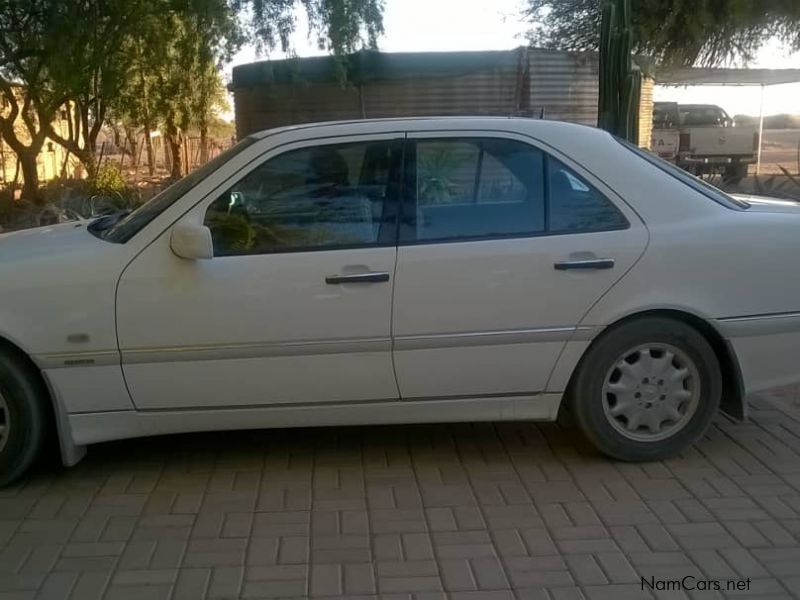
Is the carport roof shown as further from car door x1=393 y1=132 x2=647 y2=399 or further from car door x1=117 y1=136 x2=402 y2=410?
car door x1=117 y1=136 x2=402 y2=410

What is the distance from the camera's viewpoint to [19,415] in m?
3.78

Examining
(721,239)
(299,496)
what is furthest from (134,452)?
(721,239)

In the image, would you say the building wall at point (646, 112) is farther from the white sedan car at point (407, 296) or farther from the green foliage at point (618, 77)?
the white sedan car at point (407, 296)

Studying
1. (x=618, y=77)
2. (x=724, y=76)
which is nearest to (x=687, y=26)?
(x=618, y=77)

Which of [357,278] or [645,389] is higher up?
[357,278]

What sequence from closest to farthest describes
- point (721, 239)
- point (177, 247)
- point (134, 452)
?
point (177, 247) → point (721, 239) → point (134, 452)

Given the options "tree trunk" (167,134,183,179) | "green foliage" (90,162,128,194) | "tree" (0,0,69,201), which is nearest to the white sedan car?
"tree" (0,0,69,201)

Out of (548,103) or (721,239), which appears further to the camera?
(548,103)

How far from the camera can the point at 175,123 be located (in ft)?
49.2

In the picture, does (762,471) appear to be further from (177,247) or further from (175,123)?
(175,123)

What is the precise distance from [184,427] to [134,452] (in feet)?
2.05

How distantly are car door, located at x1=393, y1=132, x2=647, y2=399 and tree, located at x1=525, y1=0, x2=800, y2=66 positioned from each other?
7.50 m

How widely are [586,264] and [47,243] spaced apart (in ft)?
8.50

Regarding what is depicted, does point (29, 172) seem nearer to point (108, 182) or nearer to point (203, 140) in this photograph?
point (108, 182)
